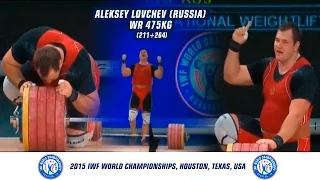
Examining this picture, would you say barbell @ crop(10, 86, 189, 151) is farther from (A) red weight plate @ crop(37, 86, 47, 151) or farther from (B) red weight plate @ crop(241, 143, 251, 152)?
(B) red weight plate @ crop(241, 143, 251, 152)

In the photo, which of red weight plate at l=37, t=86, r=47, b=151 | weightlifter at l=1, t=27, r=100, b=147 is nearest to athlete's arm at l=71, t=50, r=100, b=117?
weightlifter at l=1, t=27, r=100, b=147

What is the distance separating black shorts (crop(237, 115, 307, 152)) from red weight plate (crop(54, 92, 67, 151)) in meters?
1.30

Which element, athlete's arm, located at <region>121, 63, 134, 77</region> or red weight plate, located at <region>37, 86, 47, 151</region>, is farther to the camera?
athlete's arm, located at <region>121, 63, 134, 77</region>

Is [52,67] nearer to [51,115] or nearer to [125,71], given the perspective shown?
[51,115]

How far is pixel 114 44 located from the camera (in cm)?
625

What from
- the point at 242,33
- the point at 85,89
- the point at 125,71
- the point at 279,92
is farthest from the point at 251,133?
the point at 85,89

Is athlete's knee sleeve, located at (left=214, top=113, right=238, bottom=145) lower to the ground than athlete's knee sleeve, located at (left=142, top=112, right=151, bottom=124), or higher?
lower
